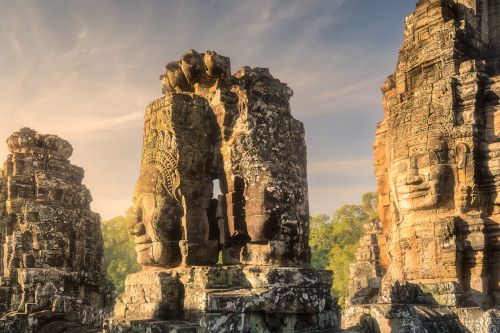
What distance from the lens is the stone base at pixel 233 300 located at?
487 centimetres

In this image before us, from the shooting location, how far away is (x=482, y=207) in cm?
995

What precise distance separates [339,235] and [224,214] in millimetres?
37685

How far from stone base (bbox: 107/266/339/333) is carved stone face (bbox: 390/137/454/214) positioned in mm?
5207

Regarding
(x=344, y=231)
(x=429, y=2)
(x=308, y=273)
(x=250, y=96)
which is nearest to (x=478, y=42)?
(x=429, y=2)

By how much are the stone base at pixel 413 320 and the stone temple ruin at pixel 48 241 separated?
3.75 m

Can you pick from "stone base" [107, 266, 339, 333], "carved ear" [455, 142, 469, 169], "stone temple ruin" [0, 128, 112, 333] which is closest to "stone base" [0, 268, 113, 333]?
"stone temple ruin" [0, 128, 112, 333]

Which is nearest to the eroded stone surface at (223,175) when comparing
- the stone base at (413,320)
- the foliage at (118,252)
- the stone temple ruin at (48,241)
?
the stone base at (413,320)

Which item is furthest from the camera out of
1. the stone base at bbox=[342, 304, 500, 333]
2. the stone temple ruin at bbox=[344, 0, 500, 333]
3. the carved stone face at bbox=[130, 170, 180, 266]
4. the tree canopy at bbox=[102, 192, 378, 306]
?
the tree canopy at bbox=[102, 192, 378, 306]

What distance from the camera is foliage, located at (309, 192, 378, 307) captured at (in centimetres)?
3578

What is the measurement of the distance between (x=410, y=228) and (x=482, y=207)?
1385mm

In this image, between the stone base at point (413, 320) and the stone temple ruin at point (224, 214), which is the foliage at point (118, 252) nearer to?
the stone base at point (413, 320)

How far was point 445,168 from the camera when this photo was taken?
33.2ft

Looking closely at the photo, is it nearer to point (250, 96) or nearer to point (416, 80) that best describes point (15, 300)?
point (250, 96)

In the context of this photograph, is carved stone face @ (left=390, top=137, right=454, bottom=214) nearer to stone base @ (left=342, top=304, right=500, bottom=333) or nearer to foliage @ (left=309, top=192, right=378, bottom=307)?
stone base @ (left=342, top=304, right=500, bottom=333)
